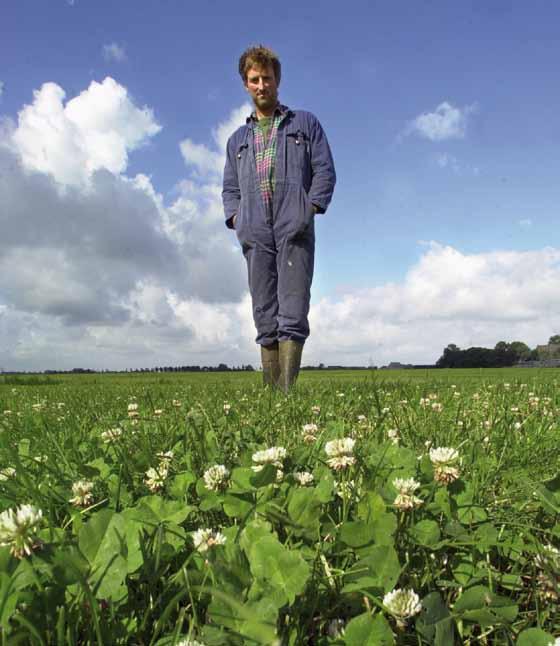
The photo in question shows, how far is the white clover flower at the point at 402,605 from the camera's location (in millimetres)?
1192

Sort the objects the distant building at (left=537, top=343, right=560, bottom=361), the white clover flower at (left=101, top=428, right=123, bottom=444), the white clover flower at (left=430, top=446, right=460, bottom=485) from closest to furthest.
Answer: the white clover flower at (left=430, top=446, right=460, bottom=485) → the white clover flower at (left=101, top=428, right=123, bottom=444) → the distant building at (left=537, top=343, right=560, bottom=361)

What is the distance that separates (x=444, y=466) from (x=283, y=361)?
16.6 ft

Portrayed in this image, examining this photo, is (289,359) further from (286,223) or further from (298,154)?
(298,154)

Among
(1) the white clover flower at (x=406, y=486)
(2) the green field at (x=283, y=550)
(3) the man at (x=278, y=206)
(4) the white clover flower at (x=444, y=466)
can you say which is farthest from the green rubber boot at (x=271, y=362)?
(1) the white clover flower at (x=406, y=486)

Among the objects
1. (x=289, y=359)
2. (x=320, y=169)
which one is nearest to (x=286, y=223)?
(x=320, y=169)

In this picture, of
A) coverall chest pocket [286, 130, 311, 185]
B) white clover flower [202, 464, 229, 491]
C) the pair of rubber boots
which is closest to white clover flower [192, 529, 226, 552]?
white clover flower [202, 464, 229, 491]

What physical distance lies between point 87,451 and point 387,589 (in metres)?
1.85

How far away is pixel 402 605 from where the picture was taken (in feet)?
3.95

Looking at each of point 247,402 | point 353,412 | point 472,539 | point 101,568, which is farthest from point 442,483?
point 247,402

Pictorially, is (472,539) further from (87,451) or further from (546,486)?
(87,451)

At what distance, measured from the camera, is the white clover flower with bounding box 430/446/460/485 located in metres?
1.75

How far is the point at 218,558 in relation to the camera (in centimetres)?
129

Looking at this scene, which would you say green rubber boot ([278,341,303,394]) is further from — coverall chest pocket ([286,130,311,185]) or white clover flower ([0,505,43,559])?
white clover flower ([0,505,43,559])

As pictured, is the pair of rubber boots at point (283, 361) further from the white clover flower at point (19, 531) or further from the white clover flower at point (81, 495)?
the white clover flower at point (19, 531)
